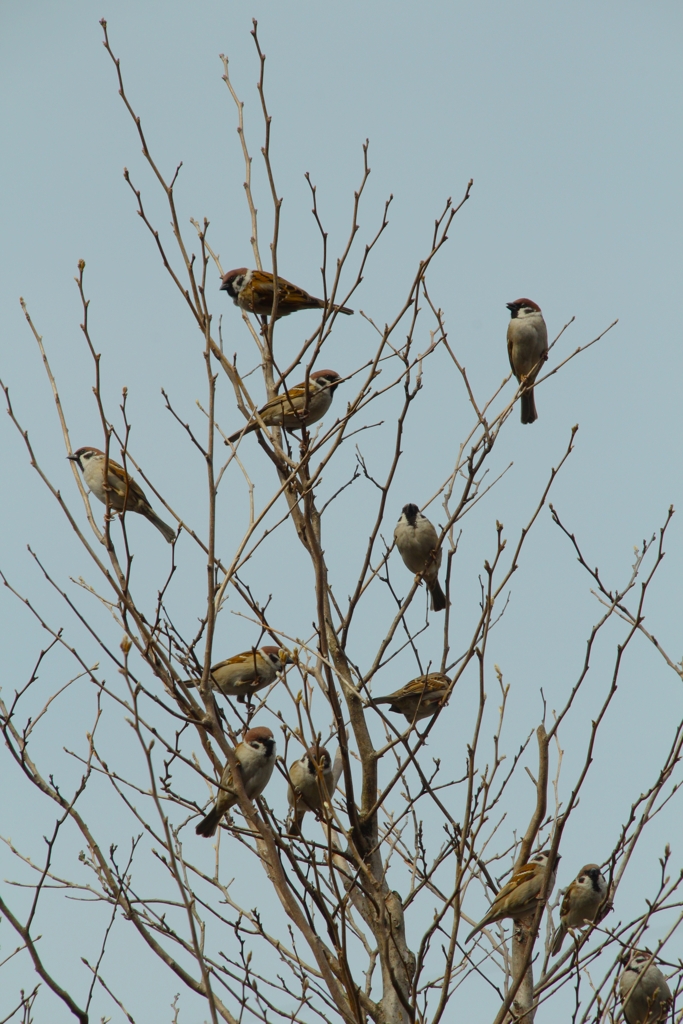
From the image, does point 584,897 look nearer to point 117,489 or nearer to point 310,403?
point 310,403

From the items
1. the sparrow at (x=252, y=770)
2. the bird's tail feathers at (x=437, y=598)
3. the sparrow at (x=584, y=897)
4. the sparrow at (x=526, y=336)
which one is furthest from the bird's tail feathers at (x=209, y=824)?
the sparrow at (x=526, y=336)

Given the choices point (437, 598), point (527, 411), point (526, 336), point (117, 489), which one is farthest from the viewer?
point (527, 411)

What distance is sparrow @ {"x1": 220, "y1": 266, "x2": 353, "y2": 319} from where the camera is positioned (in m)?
5.34

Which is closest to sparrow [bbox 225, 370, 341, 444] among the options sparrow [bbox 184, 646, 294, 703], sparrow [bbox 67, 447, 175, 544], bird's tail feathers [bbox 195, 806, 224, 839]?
→ sparrow [bbox 67, 447, 175, 544]

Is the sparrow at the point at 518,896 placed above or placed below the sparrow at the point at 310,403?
below

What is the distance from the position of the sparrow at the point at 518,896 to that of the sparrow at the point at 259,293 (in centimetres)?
292

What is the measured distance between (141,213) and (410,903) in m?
2.75

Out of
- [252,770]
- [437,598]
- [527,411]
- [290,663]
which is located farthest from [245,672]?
[527,411]

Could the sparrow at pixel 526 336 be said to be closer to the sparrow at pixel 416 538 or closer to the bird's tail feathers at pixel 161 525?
the sparrow at pixel 416 538

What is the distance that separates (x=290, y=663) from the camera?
4398 millimetres

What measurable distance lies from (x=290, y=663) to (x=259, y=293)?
220cm

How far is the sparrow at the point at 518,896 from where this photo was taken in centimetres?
386

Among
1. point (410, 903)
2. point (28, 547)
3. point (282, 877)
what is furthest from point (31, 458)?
point (410, 903)

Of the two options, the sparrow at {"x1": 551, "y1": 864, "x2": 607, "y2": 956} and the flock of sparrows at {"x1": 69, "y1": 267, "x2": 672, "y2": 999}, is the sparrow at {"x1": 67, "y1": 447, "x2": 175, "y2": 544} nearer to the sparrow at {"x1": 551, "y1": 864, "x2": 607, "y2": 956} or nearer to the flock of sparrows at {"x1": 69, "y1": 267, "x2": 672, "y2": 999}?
the flock of sparrows at {"x1": 69, "y1": 267, "x2": 672, "y2": 999}
